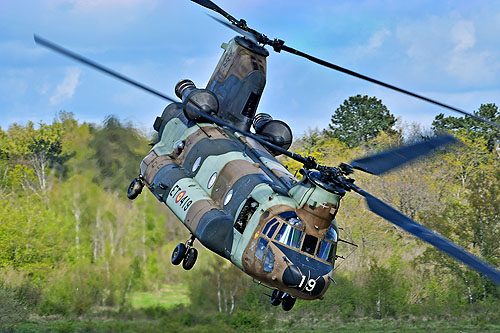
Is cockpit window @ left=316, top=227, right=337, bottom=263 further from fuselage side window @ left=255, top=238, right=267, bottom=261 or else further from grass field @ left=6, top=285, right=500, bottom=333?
grass field @ left=6, top=285, right=500, bottom=333

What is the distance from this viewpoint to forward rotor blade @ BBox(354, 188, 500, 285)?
14.8 m

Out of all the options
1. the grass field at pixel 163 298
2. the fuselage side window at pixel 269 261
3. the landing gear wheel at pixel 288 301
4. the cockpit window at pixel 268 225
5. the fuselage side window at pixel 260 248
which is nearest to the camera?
the fuselage side window at pixel 269 261

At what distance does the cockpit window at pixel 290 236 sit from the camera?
798 inches

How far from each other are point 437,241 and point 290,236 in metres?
4.89

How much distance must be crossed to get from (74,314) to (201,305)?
19.0ft

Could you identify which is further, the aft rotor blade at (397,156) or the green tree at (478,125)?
the green tree at (478,125)

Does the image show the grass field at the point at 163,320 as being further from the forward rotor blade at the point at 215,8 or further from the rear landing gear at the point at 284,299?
the forward rotor blade at the point at 215,8

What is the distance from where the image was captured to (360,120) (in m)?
61.9

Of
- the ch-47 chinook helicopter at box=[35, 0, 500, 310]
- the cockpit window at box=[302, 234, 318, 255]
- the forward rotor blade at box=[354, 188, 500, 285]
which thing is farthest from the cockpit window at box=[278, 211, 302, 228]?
the forward rotor blade at box=[354, 188, 500, 285]

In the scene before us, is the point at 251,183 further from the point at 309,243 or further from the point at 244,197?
the point at 309,243

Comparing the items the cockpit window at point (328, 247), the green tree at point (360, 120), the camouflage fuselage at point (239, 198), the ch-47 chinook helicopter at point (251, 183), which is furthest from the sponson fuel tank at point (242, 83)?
the green tree at point (360, 120)

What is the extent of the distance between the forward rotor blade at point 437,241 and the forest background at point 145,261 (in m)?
14.0

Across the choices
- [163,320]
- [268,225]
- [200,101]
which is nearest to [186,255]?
[268,225]

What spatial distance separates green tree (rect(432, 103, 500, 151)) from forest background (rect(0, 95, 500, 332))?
16742 mm
